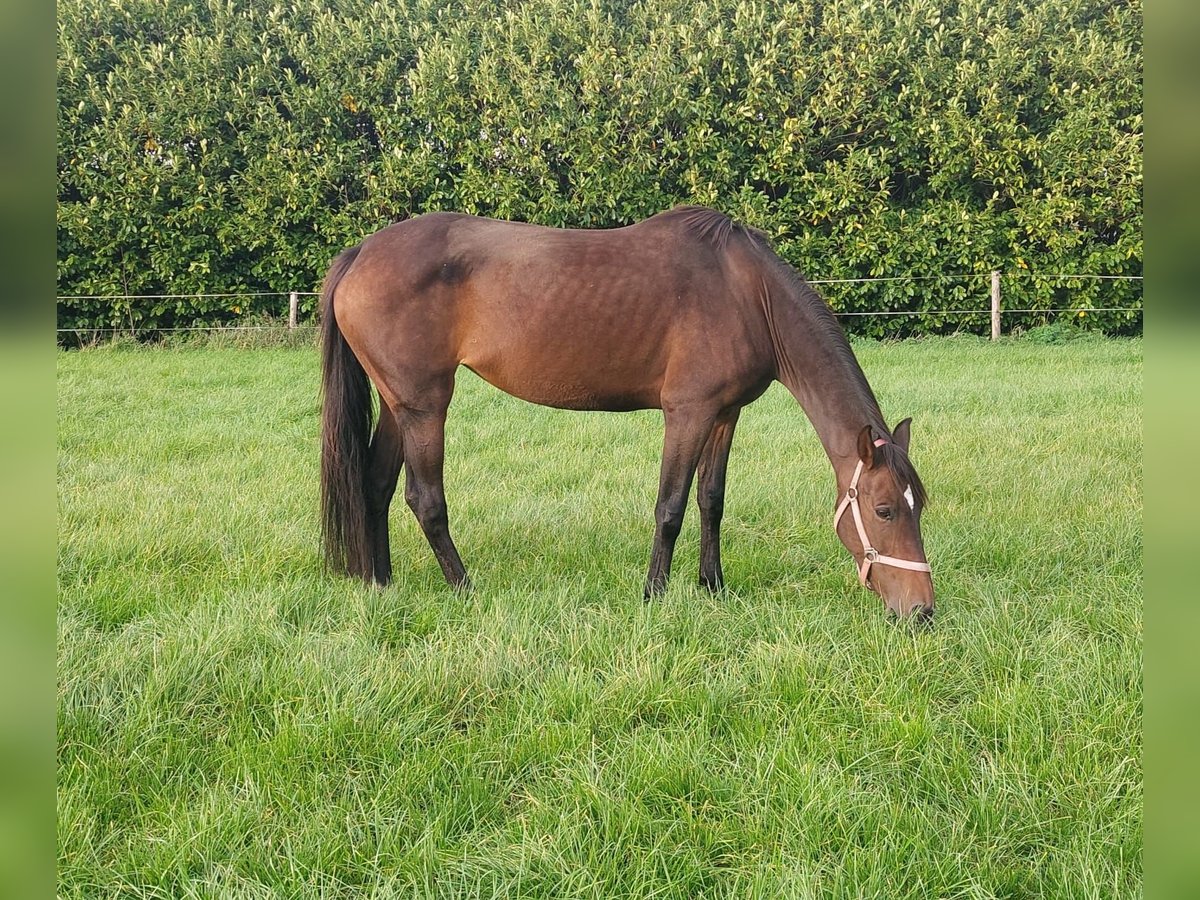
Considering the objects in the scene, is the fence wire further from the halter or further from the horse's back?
the halter

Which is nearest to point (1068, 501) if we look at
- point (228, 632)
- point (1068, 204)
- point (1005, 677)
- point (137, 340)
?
point (1005, 677)

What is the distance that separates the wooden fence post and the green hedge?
230mm

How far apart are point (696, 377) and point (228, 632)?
2317 millimetres

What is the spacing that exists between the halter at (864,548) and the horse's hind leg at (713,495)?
744 millimetres

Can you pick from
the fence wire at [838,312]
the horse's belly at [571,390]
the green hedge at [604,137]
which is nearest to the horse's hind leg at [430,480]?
the horse's belly at [571,390]

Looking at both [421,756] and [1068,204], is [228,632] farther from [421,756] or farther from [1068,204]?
[1068,204]

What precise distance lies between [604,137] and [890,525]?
1063 cm

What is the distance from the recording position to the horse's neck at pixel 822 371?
3646mm

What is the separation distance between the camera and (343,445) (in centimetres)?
412

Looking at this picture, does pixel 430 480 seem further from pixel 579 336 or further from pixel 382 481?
pixel 579 336

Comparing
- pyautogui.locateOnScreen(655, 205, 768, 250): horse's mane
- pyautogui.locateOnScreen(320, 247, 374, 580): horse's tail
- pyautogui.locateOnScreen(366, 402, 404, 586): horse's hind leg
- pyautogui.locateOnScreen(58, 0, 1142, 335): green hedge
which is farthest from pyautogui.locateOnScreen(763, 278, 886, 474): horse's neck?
pyautogui.locateOnScreen(58, 0, 1142, 335): green hedge

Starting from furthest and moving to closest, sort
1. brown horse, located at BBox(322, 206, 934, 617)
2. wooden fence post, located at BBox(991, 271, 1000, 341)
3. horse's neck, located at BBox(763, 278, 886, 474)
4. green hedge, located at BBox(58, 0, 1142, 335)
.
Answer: wooden fence post, located at BBox(991, 271, 1000, 341), green hedge, located at BBox(58, 0, 1142, 335), brown horse, located at BBox(322, 206, 934, 617), horse's neck, located at BBox(763, 278, 886, 474)

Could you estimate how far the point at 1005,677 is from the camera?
2.83m

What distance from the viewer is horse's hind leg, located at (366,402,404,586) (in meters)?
4.14
